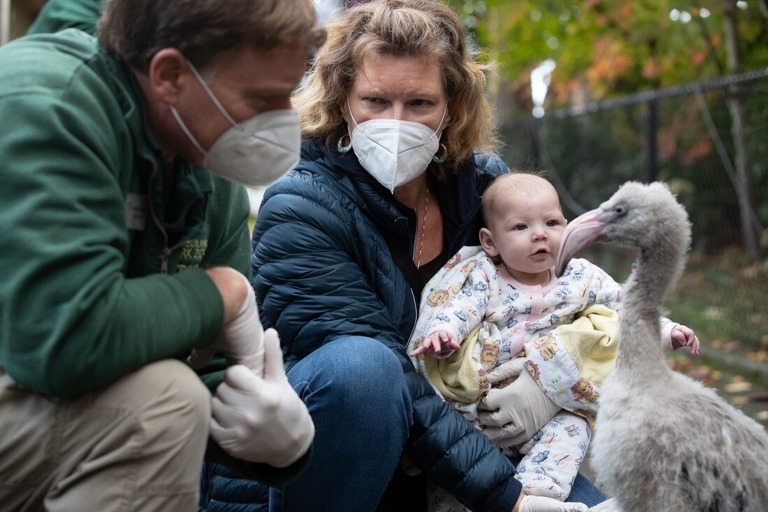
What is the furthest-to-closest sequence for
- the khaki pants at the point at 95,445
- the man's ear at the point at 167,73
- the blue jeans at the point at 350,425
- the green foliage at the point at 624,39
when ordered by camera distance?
1. the green foliage at the point at 624,39
2. the blue jeans at the point at 350,425
3. the man's ear at the point at 167,73
4. the khaki pants at the point at 95,445

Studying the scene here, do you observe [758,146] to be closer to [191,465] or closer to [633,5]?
[633,5]

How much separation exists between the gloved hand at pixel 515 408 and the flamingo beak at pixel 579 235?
0.67 m

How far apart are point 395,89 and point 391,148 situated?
0.23 m

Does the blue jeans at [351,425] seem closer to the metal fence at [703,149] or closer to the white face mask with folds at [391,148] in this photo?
the white face mask with folds at [391,148]

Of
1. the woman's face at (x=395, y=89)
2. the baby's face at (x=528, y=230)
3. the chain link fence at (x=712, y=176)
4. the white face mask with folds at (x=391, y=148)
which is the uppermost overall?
the woman's face at (x=395, y=89)

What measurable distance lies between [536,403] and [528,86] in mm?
16423

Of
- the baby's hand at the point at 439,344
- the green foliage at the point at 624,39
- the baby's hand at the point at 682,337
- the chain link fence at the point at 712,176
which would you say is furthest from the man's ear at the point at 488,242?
the green foliage at the point at 624,39

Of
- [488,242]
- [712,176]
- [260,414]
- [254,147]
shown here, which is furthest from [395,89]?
[712,176]

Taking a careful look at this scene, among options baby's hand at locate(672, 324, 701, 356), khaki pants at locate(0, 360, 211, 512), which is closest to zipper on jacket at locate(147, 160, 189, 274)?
khaki pants at locate(0, 360, 211, 512)

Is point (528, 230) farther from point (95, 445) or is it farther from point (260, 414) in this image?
point (95, 445)

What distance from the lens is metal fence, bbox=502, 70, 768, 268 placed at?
330 inches

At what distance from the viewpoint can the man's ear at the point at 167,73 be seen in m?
2.26

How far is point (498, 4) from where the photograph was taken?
537 inches

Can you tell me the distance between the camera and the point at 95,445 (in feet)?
7.07
